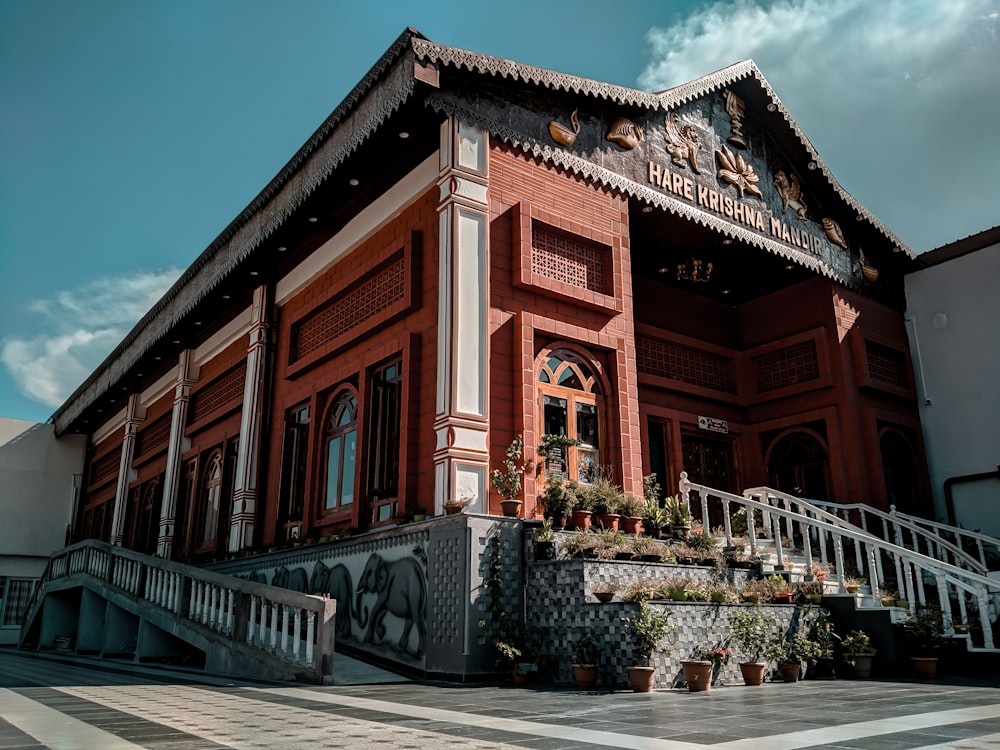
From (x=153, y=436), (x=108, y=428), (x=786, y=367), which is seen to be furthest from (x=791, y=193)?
(x=108, y=428)

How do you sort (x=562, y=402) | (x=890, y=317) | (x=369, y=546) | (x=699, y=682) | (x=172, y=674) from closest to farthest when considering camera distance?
(x=699, y=682) → (x=172, y=674) → (x=369, y=546) → (x=562, y=402) → (x=890, y=317)

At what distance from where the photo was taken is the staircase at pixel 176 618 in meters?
9.27

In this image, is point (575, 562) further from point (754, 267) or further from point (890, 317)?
point (890, 317)

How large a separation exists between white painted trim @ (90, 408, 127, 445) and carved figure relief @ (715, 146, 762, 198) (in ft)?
65.7

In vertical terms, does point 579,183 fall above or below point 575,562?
above

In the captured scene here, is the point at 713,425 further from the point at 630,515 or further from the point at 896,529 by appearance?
the point at 630,515

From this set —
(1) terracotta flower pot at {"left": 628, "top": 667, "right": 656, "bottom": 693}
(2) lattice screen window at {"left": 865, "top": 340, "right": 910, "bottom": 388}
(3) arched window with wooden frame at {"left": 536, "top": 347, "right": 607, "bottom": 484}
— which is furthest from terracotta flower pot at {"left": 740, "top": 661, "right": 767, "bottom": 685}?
(2) lattice screen window at {"left": 865, "top": 340, "right": 910, "bottom": 388}

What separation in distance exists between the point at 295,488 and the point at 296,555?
8.23 feet

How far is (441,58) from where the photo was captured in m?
11.4

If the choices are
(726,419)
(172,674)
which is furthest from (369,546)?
(726,419)

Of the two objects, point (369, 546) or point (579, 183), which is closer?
point (369, 546)

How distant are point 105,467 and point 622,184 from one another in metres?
21.8

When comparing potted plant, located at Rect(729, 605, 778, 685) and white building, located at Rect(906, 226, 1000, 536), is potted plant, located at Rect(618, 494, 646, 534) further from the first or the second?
white building, located at Rect(906, 226, 1000, 536)

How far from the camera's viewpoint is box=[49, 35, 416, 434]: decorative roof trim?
465 inches
